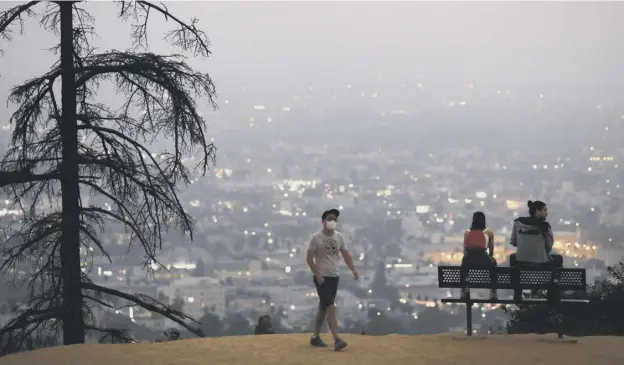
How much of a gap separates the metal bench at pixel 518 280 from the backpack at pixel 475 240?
0.33 metres

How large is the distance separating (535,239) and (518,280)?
640 millimetres

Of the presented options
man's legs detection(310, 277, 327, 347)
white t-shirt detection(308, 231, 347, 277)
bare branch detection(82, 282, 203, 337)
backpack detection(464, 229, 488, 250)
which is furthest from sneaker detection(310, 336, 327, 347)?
bare branch detection(82, 282, 203, 337)

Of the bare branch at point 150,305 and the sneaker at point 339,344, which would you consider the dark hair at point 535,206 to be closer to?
the sneaker at point 339,344

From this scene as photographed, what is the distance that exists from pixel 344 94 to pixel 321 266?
184325 millimetres

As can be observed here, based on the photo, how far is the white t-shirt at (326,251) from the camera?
562 inches

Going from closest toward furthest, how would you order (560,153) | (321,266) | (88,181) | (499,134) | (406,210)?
(321,266)
(88,181)
(406,210)
(560,153)
(499,134)

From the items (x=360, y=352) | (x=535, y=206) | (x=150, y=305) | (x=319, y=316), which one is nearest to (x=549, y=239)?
(x=535, y=206)

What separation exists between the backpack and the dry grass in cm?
130

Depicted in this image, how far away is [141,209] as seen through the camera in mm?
19141

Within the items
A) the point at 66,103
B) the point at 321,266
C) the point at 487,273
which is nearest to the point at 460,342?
the point at 487,273

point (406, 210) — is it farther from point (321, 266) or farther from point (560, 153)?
point (321, 266)

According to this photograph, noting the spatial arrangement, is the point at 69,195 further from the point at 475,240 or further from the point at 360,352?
the point at 475,240

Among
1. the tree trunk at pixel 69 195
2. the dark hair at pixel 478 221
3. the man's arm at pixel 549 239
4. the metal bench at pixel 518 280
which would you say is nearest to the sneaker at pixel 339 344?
the metal bench at pixel 518 280

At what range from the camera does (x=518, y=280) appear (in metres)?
15.2
